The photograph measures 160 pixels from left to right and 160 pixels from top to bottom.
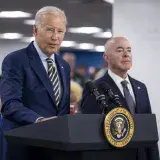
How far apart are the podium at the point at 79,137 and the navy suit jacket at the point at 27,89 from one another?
0.74 feet

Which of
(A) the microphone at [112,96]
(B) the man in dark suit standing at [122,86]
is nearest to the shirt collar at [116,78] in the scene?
(B) the man in dark suit standing at [122,86]

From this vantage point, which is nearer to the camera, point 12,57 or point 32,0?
point 12,57

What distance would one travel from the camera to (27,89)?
79.7 inches

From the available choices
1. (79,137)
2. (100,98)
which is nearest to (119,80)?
(100,98)

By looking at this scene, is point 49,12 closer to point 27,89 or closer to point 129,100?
point 27,89

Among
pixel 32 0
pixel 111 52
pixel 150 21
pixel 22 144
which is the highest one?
pixel 32 0

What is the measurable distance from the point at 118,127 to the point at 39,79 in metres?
0.52

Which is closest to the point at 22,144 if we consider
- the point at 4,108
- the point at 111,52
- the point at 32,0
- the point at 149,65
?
the point at 4,108

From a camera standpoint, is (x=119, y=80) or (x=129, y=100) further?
(x=119, y=80)

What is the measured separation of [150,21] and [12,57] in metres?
3.09

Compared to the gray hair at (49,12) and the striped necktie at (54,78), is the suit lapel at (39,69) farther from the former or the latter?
the gray hair at (49,12)

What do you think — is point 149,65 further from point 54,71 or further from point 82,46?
point 82,46

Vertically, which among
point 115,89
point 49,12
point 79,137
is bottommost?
point 79,137

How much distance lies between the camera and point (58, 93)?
→ 206 cm
